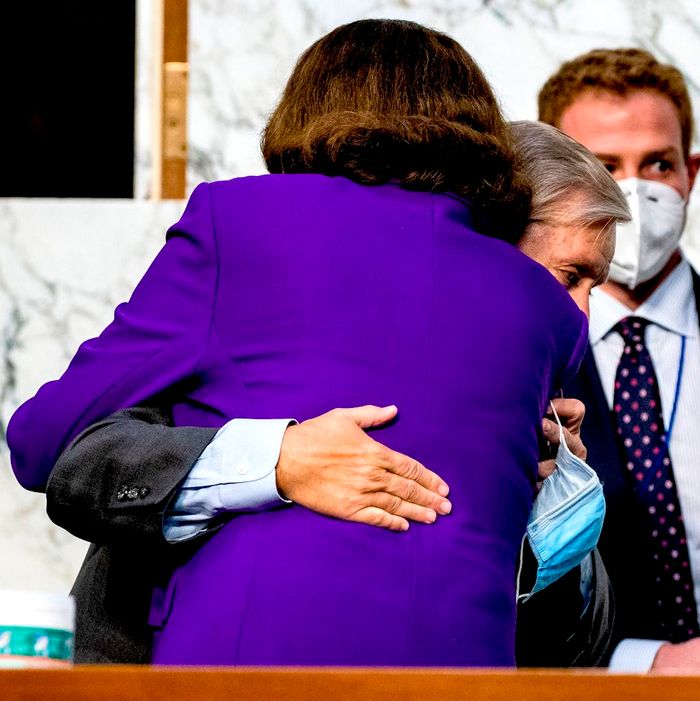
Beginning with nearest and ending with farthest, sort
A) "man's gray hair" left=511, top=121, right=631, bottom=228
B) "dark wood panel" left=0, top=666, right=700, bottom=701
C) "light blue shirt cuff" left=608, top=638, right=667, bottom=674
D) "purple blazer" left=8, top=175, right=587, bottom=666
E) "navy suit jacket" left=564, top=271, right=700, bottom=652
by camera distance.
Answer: "dark wood panel" left=0, top=666, right=700, bottom=701 → "purple blazer" left=8, top=175, right=587, bottom=666 → "man's gray hair" left=511, top=121, right=631, bottom=228 → "light blue shirt cuff" left=608, top=638, right=667, bottom=674 → "navy suit jacket" left=564, top=271, right=700, bottom=652

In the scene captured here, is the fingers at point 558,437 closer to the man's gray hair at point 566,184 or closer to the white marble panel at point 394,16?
the man's gray hair at point 566,184

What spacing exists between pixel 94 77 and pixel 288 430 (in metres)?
2.34

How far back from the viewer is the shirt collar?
11.3ft

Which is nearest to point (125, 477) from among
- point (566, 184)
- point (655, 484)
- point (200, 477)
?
point (200, 477)

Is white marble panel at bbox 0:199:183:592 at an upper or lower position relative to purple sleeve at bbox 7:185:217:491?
lower

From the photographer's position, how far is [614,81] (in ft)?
12.1

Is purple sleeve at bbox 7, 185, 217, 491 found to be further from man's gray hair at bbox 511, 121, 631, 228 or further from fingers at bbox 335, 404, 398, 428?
man's gray hair at bbox 511, 121, 631, 228

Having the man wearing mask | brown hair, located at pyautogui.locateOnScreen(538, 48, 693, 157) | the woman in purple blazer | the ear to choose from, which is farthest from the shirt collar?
the woman in purple blazer

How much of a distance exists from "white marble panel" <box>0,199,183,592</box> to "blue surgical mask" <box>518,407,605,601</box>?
1859mm

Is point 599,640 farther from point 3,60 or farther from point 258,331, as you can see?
point 3,60

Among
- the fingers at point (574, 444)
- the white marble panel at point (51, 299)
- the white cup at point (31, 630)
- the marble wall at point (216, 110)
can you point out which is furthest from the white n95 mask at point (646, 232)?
the white cup at point (31, 630)

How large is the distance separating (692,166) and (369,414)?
6.92ft

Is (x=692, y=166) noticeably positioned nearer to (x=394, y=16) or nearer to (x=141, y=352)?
(x=394, y=16)

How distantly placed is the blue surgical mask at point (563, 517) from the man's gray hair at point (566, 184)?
1.35ft
